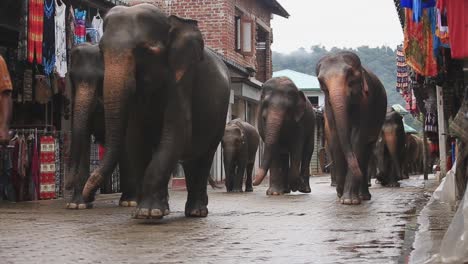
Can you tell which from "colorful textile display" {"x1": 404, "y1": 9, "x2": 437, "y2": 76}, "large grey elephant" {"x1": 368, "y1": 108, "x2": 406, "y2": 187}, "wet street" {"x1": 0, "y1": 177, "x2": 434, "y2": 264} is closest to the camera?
"wet street" {"x1": 0, "y1": 177, "x2": 434, "y2": 264}

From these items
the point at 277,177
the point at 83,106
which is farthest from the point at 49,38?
the point at 277,177

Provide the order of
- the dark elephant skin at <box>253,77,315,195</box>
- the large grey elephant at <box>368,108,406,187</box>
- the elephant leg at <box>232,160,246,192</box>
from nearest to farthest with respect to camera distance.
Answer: the dark elephant skin at <box>253,77,315,195</box> < the elephant leg at <box>232,160,246,192</box> < the large grey elephant at <box>368,108,406,187</box>

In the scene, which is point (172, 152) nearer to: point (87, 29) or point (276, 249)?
point (276, 249)

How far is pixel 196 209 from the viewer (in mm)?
9297

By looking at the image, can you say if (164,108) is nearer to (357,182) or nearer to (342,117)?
(357,182)

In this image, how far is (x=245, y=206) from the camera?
11445mm

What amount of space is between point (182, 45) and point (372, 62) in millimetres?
112816

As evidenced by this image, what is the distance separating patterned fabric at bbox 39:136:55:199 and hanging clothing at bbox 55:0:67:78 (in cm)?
128

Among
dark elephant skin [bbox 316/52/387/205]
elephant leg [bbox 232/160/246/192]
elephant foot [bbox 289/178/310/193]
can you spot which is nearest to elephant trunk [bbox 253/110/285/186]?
elephant foot [bbox 289/178/310/193]

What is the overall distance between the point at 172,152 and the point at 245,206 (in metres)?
3.45

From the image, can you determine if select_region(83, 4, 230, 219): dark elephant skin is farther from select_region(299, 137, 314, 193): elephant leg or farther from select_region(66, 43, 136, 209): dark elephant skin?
select_region(299, 137, 314, 193): elephant leg

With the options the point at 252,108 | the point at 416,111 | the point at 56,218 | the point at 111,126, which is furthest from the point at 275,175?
the point at 416,111

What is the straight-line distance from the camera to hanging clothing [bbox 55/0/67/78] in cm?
1467

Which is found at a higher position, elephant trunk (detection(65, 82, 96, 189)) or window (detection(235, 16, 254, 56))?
window (detection(235, 16, 254, 56))
